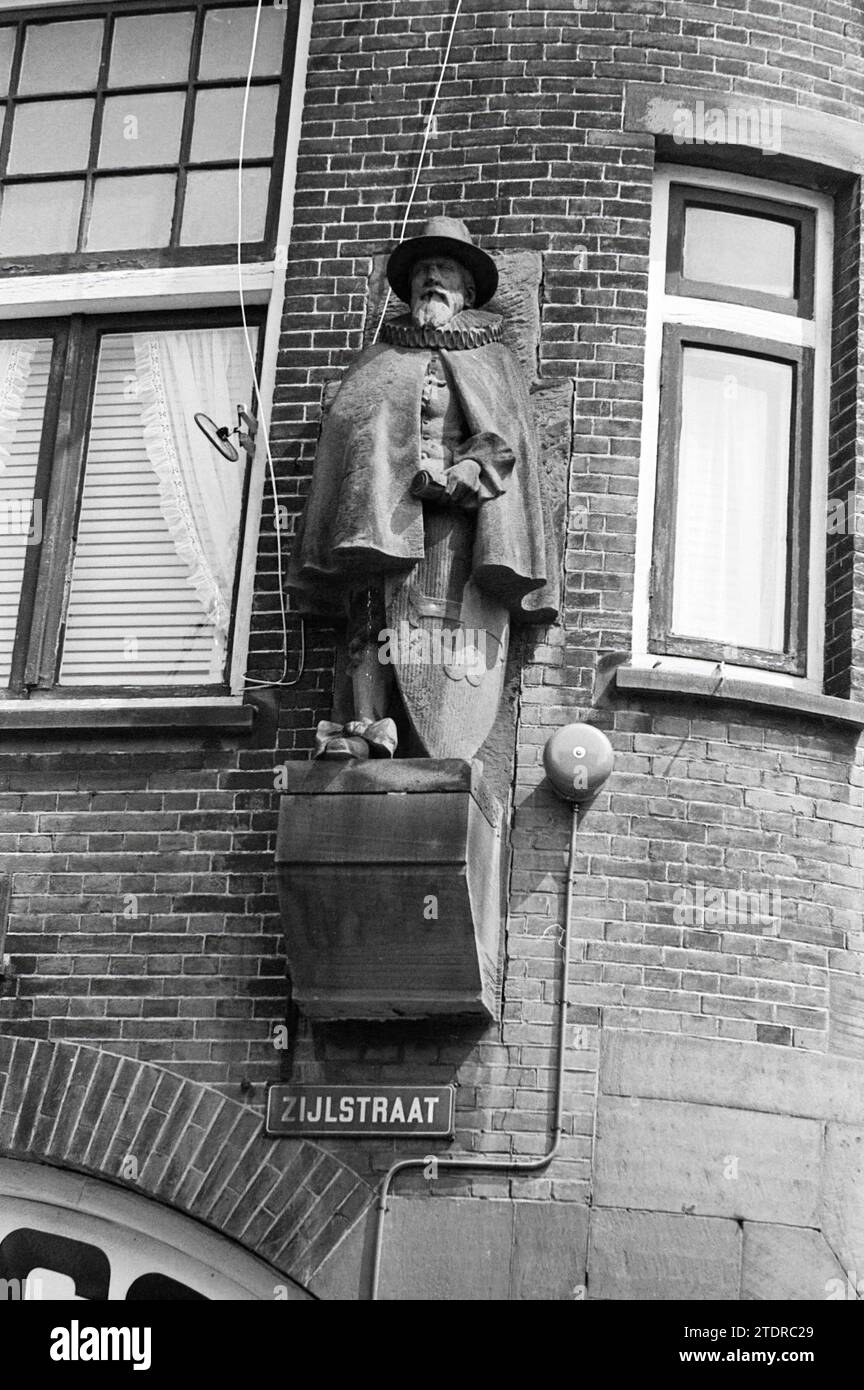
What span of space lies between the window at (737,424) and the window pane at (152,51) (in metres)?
2.09

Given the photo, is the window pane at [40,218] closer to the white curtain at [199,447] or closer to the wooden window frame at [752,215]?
the white curtain at [199,447]

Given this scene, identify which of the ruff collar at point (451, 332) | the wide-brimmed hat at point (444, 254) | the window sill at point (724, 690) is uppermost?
the wide-brimmed hat at point (444, 254)

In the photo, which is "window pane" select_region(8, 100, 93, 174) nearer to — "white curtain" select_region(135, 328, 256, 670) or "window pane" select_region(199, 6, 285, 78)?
"window pane" select_region(199, 6, 285, 78)

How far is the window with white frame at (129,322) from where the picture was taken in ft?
33.1

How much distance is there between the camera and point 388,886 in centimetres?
868

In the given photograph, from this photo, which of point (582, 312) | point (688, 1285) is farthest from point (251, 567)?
point (688, 1285)

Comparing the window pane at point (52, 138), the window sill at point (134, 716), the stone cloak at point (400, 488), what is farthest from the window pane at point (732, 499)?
the window pane at point (52, 138)

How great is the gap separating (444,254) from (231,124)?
155 cm

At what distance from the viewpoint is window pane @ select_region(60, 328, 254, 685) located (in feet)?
32.9

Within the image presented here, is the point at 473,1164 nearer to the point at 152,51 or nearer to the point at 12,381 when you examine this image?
the point at 12,381

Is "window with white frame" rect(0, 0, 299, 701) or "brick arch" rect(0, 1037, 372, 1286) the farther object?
"window with white frame" rect(0, 0, 299, 701)

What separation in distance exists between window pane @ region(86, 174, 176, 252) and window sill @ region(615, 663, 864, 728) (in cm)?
276

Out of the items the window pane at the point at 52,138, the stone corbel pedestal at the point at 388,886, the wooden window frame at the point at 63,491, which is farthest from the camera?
the window pane at the point at 52,138

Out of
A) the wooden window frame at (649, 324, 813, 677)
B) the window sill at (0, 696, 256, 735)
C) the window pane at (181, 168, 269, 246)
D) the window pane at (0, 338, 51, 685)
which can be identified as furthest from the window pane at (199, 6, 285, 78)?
the window sill at (0, 696, 256, 735)
